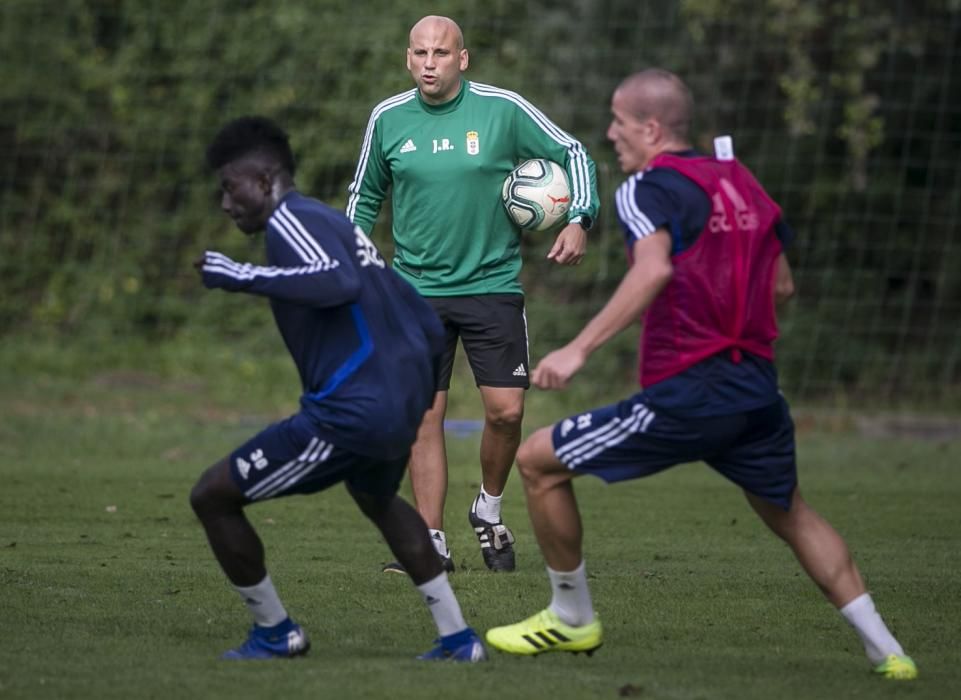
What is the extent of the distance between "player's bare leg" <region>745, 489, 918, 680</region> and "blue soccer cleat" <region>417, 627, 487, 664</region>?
99 centimetres

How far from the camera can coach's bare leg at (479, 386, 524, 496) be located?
7.23 metres

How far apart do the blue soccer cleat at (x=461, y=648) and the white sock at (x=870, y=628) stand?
115 centimetres

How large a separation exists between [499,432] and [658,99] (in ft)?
8.66

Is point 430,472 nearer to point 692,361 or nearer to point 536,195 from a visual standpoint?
point 536,195

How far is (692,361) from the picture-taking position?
4844mm

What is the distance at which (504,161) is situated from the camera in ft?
24.0

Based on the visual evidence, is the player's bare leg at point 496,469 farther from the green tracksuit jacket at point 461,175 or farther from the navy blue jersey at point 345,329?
the navy blue jersey at point 345,329

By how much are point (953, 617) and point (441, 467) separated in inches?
89.2

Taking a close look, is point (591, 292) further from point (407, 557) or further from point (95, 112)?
point (407, 557)

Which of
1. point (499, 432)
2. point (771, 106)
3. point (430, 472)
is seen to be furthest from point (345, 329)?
point (771, 106)

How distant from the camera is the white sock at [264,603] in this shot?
499 cm

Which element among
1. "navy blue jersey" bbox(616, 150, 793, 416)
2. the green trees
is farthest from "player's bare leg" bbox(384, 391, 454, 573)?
the green trees

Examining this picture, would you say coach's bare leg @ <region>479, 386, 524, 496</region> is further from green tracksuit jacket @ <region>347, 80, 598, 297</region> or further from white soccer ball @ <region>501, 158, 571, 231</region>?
white soccer ball @ <region>501, 158, 571, 231</region>

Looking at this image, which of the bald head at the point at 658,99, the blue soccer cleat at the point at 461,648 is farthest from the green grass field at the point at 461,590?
the bald head at the point at 658,99
